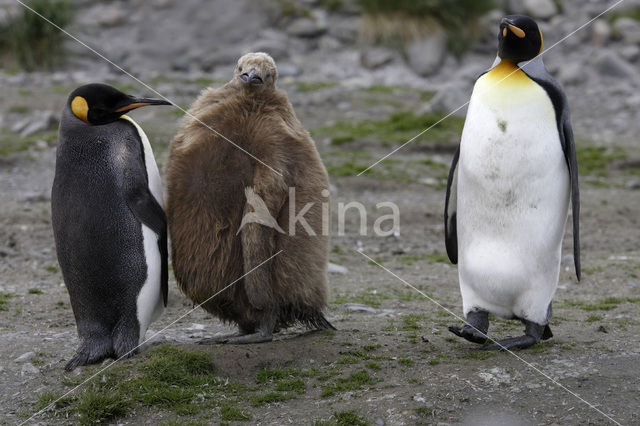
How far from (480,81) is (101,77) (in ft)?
33.8

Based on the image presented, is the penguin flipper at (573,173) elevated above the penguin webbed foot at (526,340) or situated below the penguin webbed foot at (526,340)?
above

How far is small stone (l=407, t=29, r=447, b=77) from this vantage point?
47.9 feet

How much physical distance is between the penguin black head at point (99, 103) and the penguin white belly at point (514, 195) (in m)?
1.60

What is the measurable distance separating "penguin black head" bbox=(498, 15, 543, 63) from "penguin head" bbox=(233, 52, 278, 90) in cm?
119

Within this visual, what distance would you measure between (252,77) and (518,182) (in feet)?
4.71

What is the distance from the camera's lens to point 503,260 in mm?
4059

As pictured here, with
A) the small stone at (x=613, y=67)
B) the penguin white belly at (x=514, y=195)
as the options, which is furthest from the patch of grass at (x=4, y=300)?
the small stone at (x=613, y=67)

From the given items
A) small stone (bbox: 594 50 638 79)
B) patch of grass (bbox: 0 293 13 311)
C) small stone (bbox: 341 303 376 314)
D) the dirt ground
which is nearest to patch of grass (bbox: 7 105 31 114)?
the dirt ground

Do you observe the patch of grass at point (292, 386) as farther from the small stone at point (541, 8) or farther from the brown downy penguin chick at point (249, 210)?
the small stone at point (541, 8)

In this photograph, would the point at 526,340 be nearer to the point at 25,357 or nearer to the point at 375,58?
the point at 25,357

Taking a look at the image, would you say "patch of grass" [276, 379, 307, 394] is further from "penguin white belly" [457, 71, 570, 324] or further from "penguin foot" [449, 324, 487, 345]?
"penguin white belly" [457, 71, 570, 324]

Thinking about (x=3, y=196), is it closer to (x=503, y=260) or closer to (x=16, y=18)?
(x=503, y=260)

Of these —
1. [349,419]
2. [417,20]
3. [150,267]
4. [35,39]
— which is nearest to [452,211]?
[349,419]

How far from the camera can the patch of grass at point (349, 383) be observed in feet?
12.1
